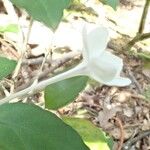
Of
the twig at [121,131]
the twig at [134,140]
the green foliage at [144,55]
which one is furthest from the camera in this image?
the green foliage at [144,55]

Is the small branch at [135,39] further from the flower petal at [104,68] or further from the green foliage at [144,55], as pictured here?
the flower petal at [104,68]

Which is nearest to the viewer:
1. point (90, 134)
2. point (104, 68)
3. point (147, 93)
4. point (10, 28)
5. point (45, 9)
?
point (104, 68)

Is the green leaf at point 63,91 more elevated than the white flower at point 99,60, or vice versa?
the white flower at point 99,60

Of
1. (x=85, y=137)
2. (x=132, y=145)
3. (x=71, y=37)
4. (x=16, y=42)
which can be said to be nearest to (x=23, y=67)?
(x=16, y=42)

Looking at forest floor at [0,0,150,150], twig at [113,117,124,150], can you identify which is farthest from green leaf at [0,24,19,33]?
twig at [113,117,124,150]

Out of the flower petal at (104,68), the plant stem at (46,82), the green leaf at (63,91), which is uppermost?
the flower petal at (104,68)

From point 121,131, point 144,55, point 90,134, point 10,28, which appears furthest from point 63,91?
point 144,55

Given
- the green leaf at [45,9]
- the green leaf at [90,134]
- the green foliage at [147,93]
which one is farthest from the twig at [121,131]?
the green leaf at [45,9]

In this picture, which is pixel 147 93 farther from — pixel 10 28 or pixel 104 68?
pixel 104 68
